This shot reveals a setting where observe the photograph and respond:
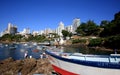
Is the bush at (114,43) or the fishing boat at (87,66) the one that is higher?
the bush at (114,43)

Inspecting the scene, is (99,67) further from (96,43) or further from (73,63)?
(96,43)

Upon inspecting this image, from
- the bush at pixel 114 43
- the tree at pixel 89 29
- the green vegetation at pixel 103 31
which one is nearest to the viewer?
the bush at pixel 114 43

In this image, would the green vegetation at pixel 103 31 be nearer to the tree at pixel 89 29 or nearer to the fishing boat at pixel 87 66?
the tree at pixel 89 29

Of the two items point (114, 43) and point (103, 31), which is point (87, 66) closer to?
point (114, 43)

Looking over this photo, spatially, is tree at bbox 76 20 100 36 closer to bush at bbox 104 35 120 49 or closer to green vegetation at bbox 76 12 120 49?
green vegetation at bbox 76 12 120 49

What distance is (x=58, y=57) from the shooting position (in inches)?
644

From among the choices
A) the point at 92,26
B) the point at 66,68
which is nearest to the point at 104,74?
the point at 66,68

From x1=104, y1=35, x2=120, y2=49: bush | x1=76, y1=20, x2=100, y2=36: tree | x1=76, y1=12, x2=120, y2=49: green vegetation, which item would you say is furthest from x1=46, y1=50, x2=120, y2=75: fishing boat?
x1=76, y1=20, x2=100, y2=36: tree

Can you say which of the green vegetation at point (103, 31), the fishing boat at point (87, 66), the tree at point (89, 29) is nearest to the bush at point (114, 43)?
the green vegetation at point (103, 31)

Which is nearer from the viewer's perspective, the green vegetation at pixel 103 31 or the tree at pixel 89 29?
the green vegetation at pixel 103 31

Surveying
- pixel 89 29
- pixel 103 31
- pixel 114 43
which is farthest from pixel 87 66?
pixel 89 29

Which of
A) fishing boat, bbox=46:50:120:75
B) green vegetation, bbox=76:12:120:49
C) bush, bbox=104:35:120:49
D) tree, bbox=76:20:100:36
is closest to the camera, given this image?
fishing boat, bbox=46:50:120:75

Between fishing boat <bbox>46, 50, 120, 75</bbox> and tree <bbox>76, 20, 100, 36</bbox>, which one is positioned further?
tree <bbox>76, 20, 100, 36</bbox>

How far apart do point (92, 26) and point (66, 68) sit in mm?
128994
